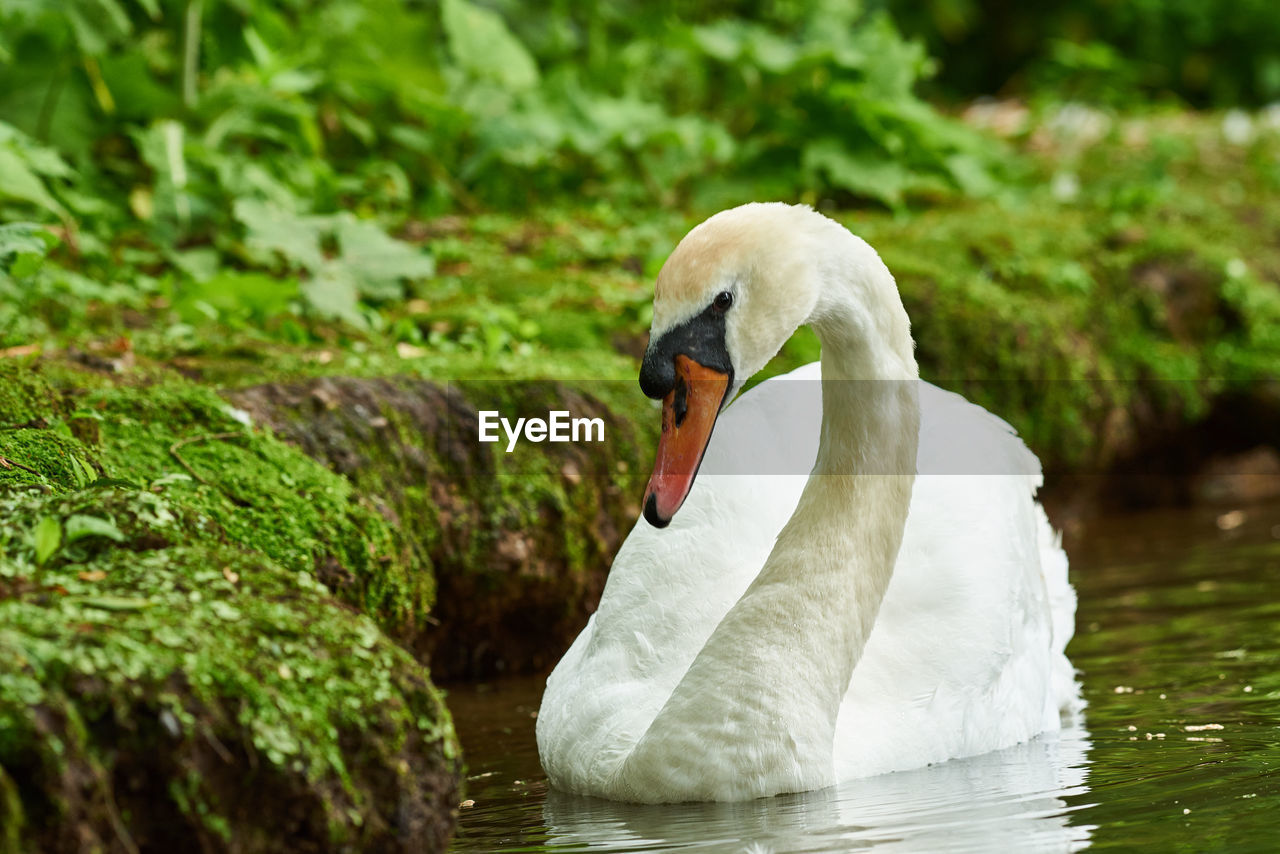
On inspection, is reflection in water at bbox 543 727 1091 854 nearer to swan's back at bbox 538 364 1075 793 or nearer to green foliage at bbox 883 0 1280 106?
swan's back at bbox 538 364 1075 793

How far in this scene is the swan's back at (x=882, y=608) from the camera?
3.90m

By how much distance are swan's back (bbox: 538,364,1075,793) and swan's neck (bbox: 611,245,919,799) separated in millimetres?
221

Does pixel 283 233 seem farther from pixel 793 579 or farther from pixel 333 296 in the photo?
pixel 793 579

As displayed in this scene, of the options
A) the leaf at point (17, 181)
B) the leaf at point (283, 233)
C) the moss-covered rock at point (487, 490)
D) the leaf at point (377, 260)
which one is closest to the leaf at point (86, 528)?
the moss-covered rock at point (487, 490)

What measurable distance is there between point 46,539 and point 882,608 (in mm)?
2278

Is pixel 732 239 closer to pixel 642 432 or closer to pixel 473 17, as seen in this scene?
pixel 642 432

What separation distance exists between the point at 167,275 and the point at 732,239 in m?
4.05

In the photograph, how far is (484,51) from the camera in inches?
370

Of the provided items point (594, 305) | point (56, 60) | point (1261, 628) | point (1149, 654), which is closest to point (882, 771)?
point (1149, 654)

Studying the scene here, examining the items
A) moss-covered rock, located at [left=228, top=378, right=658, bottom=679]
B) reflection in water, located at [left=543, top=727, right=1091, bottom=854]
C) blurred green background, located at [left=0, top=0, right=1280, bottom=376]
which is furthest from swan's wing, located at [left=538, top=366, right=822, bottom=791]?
blurred green background, located at [left=0, top=0, right=1280, bottom=376]

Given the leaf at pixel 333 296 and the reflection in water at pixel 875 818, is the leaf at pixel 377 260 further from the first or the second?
the reflection in water at pixel 875 818

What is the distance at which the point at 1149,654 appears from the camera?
5.16 metres

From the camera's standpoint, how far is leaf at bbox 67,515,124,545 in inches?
115

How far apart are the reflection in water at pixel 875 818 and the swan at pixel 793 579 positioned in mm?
60
